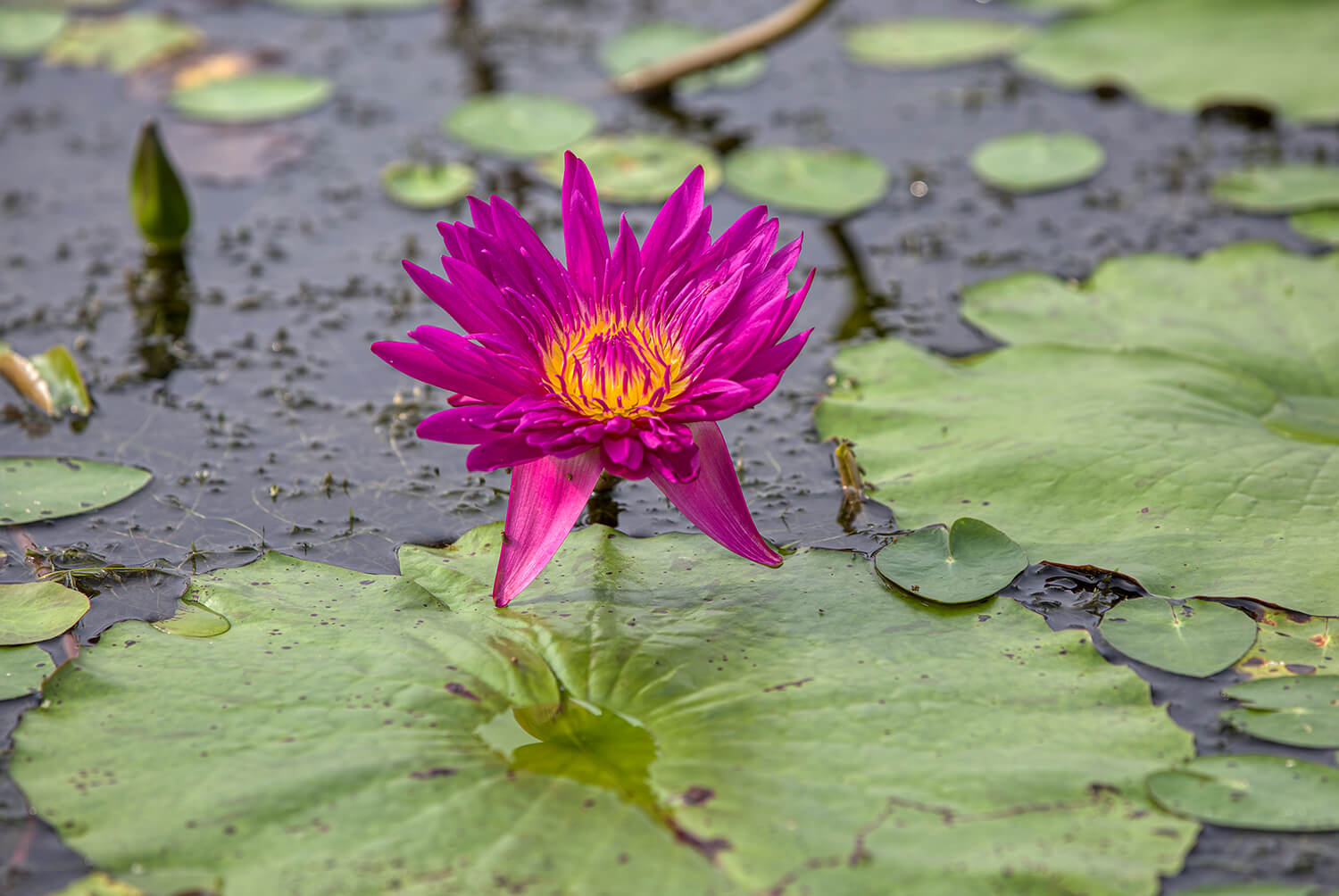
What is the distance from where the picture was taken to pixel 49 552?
2.57 m

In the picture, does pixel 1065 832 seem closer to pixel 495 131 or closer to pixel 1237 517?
pixel 1237 517

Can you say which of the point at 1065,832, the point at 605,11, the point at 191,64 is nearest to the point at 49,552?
the point at 1065,832

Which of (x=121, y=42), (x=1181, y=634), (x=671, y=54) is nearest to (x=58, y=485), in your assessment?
(x=1181, y=634)

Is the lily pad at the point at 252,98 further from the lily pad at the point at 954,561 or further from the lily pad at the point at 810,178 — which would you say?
the lily pad at the point at 954,561

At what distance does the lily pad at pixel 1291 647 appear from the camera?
2.22 meters

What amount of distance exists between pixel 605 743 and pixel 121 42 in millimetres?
4235

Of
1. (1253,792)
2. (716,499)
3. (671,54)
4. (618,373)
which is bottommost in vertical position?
(1253,792)

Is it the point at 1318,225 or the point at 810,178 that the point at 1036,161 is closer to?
the point at 810,178

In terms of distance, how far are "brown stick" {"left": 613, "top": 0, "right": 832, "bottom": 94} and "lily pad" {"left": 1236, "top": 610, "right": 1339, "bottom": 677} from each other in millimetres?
2874

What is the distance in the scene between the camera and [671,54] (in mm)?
4844

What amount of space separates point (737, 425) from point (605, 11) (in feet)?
9.78

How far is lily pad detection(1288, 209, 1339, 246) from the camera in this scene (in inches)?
147

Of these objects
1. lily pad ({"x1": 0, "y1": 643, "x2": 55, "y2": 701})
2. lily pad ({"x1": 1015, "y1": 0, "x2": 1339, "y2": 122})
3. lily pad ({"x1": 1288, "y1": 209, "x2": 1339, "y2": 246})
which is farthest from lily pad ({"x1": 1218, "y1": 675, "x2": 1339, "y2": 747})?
lily pad ({"x1": 1015, "y1": 0, "x2": 1339, "y2": 122})

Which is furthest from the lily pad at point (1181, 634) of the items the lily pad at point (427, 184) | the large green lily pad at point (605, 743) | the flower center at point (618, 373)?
the lily pad at point (427, 184)
